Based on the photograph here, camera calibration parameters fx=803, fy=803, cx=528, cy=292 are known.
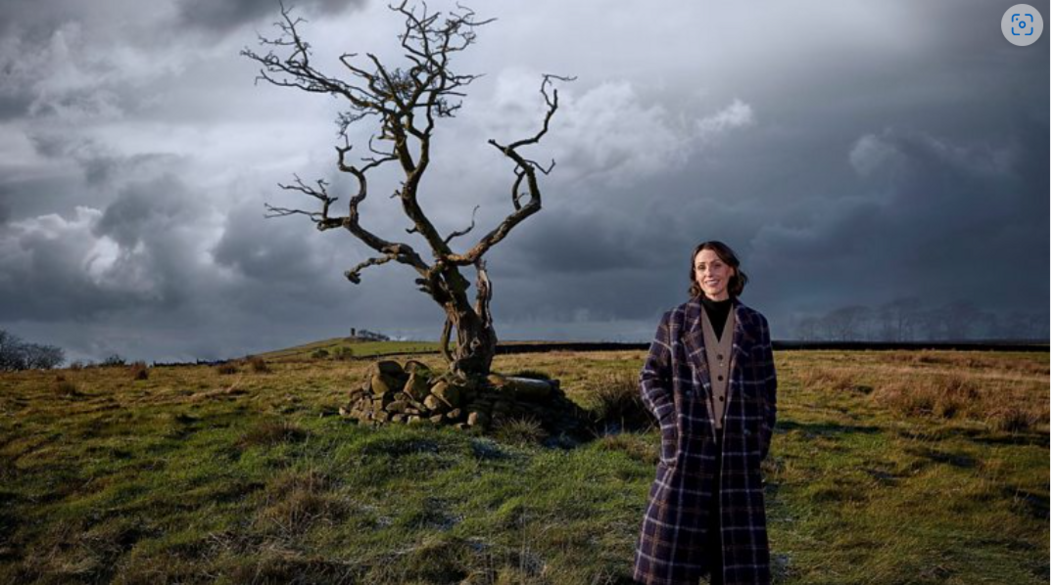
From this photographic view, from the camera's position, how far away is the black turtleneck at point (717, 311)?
565 cm

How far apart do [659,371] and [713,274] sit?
78cm

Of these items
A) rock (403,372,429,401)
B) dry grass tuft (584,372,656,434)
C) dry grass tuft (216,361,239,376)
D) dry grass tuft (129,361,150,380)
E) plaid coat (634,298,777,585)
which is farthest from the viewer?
dry grass tuft (216,361,239,376)

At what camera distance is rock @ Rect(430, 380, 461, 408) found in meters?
13.9

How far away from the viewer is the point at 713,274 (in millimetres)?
5613

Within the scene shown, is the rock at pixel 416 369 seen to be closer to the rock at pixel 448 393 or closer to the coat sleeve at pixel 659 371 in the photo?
the rock at pixel 448 393

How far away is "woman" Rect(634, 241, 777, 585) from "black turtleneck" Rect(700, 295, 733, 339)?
1 cm

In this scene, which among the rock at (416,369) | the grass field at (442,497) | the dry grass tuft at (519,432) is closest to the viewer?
the grass field at (442,497)

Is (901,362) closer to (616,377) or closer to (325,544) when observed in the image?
(616,377)

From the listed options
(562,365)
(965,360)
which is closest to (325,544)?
(562,365)

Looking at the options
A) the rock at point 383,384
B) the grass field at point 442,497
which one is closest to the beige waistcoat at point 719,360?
the grass field at point 442,497

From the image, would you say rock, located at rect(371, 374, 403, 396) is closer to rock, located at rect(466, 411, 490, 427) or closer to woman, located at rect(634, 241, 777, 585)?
rock, located at rect(466, 411, 490, 427)

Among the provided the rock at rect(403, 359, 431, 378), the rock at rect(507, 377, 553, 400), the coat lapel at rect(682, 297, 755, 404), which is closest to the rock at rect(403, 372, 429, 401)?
the rock at rect(403, 359, 431, 378)

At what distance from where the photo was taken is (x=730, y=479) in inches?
212

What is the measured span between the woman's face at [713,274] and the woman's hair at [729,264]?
25 mm
